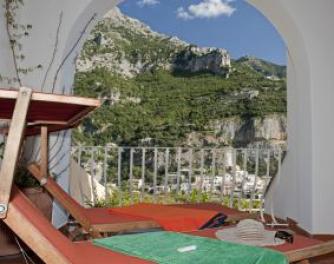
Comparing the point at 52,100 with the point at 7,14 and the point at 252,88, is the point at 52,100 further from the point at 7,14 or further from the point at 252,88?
the point at 252,88

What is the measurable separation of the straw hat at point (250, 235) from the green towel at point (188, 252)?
0.14m

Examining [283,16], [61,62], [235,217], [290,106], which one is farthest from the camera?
[290,106]

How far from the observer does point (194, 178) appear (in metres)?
5.88

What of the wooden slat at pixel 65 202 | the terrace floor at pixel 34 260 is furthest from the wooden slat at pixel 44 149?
the terrace floor at pixel 34 260

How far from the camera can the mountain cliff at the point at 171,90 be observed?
8.28 meters

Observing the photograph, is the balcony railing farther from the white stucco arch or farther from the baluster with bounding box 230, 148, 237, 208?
the white stucco arch

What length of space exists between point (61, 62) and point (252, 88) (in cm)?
558

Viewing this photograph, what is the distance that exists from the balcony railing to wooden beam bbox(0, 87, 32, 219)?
13.7ft

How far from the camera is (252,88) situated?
8984 millimetres

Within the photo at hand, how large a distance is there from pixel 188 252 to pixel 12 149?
86cm

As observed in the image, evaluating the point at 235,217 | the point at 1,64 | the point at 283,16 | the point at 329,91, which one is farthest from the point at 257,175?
the point at 1,64

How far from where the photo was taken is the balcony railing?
5.52 meters

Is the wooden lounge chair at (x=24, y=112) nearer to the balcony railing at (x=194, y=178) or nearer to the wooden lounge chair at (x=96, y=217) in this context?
the wooden lounge chair at (x=96, y=217)

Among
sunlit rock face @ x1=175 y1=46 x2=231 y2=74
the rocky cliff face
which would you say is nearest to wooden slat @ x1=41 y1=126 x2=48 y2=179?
the rocky cliff face
